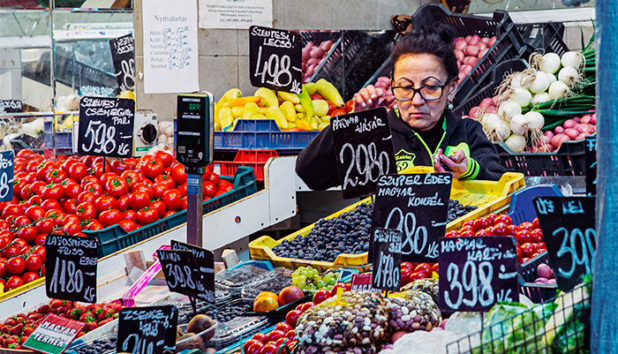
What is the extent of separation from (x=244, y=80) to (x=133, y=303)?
3592 mm

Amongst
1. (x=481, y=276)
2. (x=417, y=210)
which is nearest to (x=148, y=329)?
(x=417, y=210)

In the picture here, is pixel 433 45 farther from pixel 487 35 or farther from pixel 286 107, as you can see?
pixel 487 35

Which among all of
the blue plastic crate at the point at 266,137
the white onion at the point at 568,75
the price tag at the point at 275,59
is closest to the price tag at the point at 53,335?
the blue plastic crate at the point at 266,137

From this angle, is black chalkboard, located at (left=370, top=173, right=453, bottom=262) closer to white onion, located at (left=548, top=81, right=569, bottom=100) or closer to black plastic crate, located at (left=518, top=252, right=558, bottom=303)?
black plastic crate, located at (left=518, top=252, right=558, bottom=303)

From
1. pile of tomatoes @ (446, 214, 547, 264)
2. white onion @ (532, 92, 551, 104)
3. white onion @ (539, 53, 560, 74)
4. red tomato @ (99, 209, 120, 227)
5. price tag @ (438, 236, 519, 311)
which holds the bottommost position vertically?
red tomato @ (99, 209, 120, 227)

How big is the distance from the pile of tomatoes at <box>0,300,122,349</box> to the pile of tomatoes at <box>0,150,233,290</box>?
2.77 ft

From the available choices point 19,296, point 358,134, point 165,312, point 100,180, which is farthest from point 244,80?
point 165,312

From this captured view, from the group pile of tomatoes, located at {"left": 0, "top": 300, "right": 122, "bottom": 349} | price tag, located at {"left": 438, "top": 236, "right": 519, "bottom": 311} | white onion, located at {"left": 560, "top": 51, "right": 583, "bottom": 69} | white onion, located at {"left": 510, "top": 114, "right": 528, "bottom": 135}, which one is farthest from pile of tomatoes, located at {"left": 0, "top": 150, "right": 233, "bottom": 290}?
price tag, located at {"left": 438, "top": 236, "right": 519, "bottom": 311}

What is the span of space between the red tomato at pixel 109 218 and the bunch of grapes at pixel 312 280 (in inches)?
73.6

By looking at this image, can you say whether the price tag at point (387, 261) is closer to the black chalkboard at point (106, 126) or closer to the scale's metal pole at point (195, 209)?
the scale's metal pole at point (195, 209)

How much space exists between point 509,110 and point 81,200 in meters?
3.05

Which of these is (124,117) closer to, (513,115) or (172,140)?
(172,140)

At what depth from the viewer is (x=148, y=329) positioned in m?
2.39

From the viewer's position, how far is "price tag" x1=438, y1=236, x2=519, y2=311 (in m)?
1.83
